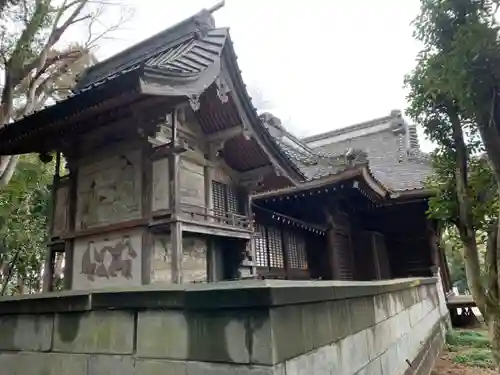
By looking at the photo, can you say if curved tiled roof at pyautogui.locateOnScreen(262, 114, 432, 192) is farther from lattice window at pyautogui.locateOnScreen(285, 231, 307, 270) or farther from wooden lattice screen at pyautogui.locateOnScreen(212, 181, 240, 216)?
wooden lattice screen at pyautogui.locateOnScreen(212, 181, 240, 216)

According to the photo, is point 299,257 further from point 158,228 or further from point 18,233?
point 18,233

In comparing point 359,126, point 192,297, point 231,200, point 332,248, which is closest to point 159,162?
point 231,200

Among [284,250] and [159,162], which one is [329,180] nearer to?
[284,250]

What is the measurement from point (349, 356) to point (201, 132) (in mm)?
4510

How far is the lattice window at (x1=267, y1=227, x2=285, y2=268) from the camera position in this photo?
9227mm

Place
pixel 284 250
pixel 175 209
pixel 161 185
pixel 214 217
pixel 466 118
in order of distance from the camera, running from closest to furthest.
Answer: pixel 466 118 → pixel 175 209 → pixel 161 185 → pixel 214 217 → pixel 284 250

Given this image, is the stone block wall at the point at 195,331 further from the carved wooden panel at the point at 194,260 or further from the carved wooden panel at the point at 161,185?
the carved wooden panel at the point at 194,260

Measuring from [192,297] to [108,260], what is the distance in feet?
13.5

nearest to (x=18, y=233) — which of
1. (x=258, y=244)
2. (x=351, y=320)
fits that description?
(x=258, y=244)

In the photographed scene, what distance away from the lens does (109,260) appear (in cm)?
550

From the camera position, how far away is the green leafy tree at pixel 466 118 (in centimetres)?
368

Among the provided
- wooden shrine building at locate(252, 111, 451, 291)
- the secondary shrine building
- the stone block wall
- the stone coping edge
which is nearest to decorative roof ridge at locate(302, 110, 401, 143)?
wooden shrine building at locate(252, 111, 451, 291)

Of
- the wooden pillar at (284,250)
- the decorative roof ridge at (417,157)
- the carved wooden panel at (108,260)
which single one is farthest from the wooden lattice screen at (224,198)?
the decorative roof ridge at (417,157)

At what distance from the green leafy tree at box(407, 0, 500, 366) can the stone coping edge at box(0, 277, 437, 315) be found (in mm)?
2493
